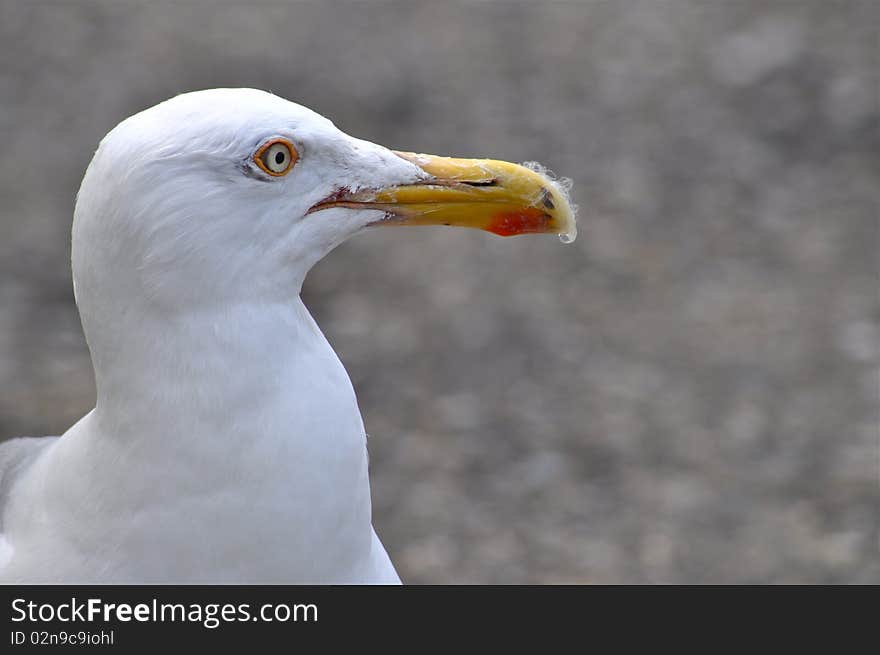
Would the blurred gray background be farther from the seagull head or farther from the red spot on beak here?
the seagull head

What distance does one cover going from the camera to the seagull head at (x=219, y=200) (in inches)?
74.4

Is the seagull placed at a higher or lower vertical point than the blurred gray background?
lower

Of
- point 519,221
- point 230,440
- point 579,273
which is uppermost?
point 579,273

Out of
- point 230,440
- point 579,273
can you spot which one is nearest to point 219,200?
point 230,440

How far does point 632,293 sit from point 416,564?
1.64 metres

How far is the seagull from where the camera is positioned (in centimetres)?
190

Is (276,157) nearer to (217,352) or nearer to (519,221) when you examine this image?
(217,352)

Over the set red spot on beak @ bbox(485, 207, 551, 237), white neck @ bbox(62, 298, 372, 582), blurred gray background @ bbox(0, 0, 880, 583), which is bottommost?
white neck @ bbox(62, 298, 372, 582)

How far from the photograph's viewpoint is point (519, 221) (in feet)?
7.25

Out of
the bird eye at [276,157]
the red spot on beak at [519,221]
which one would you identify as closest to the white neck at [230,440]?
the bird eye at [276,157]

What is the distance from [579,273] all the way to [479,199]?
10.6 feet

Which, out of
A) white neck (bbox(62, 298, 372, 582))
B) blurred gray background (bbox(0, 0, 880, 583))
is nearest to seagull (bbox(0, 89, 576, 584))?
white neck (bbox(62, 298, 372, 582))

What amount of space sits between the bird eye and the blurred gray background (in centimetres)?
238

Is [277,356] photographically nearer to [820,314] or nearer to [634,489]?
[634,489]
